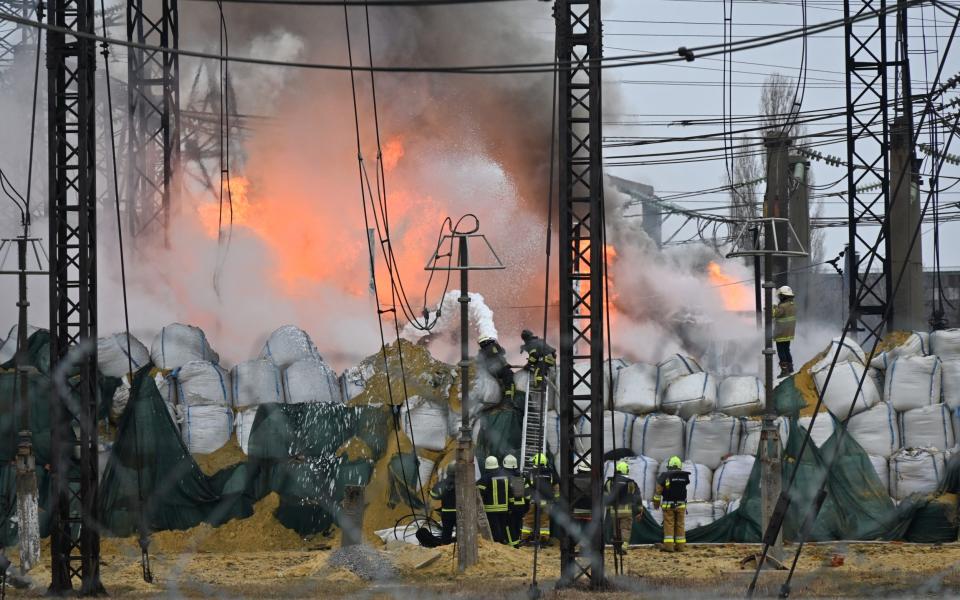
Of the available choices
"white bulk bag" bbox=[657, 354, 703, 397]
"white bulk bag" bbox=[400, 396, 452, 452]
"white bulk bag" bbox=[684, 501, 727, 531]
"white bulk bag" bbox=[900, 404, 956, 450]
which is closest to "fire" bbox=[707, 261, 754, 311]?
"white bulk bag" bbox=[657, 354, 703, 397]

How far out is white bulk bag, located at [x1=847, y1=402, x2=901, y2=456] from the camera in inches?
799

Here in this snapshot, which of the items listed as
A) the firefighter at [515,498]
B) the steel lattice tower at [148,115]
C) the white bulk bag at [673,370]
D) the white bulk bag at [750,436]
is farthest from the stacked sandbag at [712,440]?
the steel lattice tower at [148,115]

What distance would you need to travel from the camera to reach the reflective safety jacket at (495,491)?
703 inches

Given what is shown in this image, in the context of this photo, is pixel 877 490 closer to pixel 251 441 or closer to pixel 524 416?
pixel 524 416

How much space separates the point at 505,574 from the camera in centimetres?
1623

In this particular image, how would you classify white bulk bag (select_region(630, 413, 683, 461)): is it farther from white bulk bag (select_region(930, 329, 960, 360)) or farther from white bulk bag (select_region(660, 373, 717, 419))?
white bulk bag (select_region(930, 329, 960, 360))

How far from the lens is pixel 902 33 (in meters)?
26.2

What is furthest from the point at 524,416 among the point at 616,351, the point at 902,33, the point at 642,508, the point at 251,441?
the point at 616,351

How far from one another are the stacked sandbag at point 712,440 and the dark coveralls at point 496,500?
12.5 ft

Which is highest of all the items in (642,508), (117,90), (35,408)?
(117,90)

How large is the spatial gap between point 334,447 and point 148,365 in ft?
11.3

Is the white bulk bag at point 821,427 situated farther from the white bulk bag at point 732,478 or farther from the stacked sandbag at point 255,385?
the stacked sandbag at point 255,385

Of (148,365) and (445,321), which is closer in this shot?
(148,365)

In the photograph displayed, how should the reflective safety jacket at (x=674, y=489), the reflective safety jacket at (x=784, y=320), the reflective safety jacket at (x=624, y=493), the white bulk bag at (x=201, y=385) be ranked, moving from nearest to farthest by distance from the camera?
the reflective safety jacket at (x=624, y=493)
the reflective safety jacket at (x=674, y=489)
the reflective safety jacket at (x=784, y=320)
the white bulk bag at (x=201, y=385)
